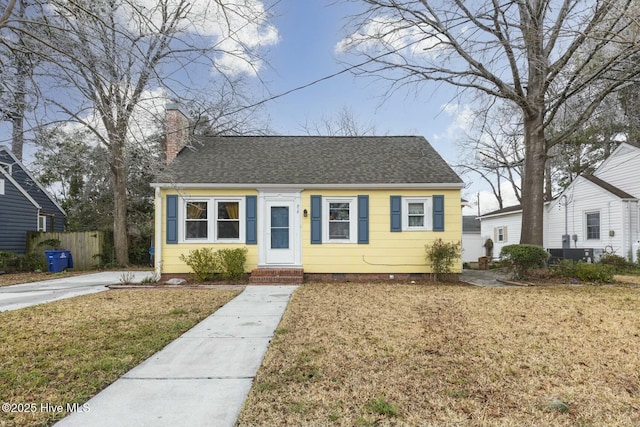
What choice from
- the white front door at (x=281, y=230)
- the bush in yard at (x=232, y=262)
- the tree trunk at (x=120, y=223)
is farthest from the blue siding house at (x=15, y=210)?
the white front door at (x=281, y=230)

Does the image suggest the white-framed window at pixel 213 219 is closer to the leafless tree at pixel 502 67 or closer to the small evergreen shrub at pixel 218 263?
the small evergreen shrub at pixel 218 263

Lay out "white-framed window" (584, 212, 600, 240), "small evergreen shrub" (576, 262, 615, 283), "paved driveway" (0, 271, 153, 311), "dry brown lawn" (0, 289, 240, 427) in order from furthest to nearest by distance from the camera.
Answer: "white-framed window" (584, 212, 600, 240) → "small evergreen shrub" (576, 262, 615, 283) → "paved driveway" (0, 271, 153, 311) → "dry brown lawn" (0, 289, 240, 427)

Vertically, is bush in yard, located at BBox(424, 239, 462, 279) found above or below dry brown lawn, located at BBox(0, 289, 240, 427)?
above

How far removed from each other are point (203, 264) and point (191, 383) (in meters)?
7.18

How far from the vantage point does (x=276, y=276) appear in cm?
1009

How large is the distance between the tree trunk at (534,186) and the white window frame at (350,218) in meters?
5.72

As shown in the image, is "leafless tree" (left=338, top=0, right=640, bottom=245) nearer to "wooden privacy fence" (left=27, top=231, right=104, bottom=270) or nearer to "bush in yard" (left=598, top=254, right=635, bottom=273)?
"bush in yard" (left=598, top=254, right=635, bottom=273)

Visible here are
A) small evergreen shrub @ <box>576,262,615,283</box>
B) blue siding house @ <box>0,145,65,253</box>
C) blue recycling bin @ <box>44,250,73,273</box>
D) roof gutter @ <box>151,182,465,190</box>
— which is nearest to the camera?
small evergreen shrub @ <box>576,262,615,283</box>

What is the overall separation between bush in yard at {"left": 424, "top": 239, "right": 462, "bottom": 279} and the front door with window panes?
12.8ft

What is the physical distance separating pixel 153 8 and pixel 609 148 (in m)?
26.2

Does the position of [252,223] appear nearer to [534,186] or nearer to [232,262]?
[232,262]

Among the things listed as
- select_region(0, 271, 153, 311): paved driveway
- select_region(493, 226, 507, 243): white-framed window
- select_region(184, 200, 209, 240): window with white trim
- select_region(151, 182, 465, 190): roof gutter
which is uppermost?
select_region(151, 182, 465, 190): roof gutter

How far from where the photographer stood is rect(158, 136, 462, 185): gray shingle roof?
34.8 feet

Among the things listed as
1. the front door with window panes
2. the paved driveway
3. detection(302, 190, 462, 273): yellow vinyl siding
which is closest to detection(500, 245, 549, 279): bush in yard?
detection(302, 190, 462, 273): yellow vinyl siding
